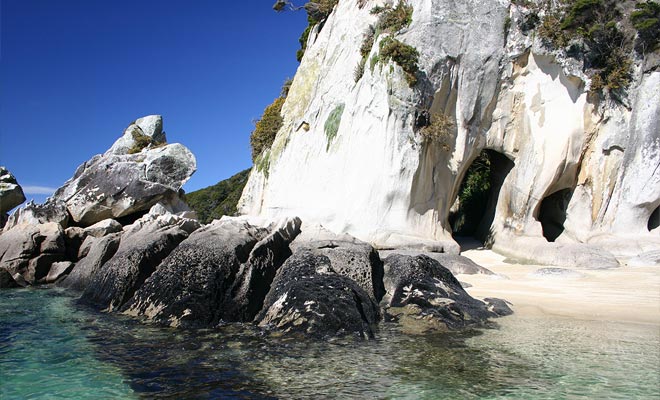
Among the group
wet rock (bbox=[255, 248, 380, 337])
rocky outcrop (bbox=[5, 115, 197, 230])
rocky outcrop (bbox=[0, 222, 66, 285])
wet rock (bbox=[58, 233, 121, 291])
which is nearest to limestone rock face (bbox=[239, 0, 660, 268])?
rocky outcrop (bbox=[5, 115, 197, 230])

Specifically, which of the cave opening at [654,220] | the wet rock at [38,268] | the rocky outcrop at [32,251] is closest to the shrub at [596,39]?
the cave opening at [654,220]

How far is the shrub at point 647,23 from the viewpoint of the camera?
14.9 m

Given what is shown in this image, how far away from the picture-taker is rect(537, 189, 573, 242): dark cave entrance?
16422 mm

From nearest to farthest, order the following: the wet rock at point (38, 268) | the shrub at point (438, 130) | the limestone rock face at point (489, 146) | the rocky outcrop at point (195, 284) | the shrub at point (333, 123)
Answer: the rocky outcrop at point (195, 284) → the wet rock at point (38, 268) → the limestone rock face at point (489, 146) → the shrub at point (438, 130) → the shrub at point (333, 123)

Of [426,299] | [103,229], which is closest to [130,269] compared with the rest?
[426,299]

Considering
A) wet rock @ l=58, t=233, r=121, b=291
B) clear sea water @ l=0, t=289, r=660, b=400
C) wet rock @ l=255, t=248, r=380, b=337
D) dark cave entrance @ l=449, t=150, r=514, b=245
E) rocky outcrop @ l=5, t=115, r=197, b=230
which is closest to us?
clear sea water @ l=0, t=289, r=660, b=400

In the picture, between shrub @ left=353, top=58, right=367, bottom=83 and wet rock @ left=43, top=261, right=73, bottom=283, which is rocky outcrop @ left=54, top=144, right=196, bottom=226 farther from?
shrub @ left=353, top=58, right=367, bottom=83

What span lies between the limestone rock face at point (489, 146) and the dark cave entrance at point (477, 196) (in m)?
0.68

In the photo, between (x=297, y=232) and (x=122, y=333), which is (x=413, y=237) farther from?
(x=122, y=333)

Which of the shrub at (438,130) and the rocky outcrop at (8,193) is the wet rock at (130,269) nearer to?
the shrub at (438,130)

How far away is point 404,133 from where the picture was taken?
14.9 m

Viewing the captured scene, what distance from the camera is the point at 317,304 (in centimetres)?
671

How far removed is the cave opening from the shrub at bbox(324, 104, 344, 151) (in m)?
10.2

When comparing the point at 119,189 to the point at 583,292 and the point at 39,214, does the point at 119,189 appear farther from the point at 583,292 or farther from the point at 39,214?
the point at 583,292
